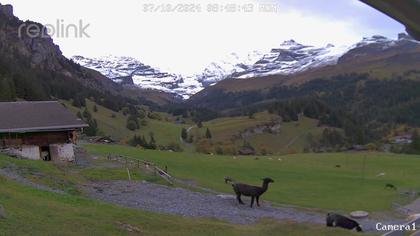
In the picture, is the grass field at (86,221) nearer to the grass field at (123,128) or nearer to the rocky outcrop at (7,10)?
the grass field at (123,128)

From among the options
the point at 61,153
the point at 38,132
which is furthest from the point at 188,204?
the point at 38,132

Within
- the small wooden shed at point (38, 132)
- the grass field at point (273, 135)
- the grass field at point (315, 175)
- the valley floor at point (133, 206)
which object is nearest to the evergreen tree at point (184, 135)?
the grass field at point (273, 135)

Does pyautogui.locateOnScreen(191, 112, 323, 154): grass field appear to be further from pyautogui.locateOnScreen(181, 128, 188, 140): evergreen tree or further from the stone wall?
the stone wall

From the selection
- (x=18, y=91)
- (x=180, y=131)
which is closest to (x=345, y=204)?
(x=18, y=91)

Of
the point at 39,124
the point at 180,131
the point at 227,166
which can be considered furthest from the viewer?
the point at 180,131

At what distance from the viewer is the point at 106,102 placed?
184 meters

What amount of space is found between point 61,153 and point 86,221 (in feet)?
107

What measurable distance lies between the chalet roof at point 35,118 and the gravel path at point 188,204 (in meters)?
14.8

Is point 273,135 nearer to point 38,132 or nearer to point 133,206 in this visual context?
point 38,132

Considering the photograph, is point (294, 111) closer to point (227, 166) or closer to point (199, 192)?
point (227, 166)

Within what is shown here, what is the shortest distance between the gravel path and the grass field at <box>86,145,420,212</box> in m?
5.25

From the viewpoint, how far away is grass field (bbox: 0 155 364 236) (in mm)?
17219

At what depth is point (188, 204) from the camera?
32.2 m

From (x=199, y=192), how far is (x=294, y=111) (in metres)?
150
